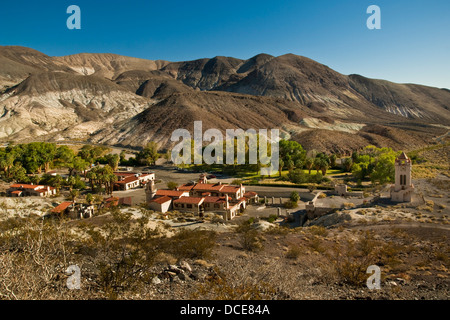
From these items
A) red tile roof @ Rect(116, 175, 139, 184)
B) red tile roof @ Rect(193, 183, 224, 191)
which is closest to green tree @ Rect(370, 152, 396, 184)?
red tile roof @ Rect(193, 183, 224, 191)

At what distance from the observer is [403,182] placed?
84.1 feet

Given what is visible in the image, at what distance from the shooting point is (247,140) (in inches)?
2359

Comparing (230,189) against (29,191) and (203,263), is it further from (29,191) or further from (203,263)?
(29,191)

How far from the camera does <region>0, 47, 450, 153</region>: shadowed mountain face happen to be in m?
94.8

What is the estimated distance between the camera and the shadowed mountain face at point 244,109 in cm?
9475

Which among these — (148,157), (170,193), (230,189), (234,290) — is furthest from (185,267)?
(148,157)

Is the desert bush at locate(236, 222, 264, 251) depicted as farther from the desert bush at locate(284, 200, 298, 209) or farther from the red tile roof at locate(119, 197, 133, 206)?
the red tile roof at locate(119, 197, 133, 206)

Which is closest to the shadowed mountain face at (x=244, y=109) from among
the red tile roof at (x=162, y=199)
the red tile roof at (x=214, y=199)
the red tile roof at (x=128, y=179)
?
the red tile roof at (x=128, y=179)

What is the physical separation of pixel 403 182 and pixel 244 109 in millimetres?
92904

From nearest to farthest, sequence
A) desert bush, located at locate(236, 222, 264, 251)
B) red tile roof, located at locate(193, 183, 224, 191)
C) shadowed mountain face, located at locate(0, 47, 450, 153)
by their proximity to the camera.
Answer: desert bush, located at locate(236, 222, 264, 251) → red tile roof, located at locate(193, 183, 224, 191) → shadowed mountain face, located at locate(0, 47, 450, 153)

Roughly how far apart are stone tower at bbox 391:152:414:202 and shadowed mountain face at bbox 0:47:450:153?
49137 mm
